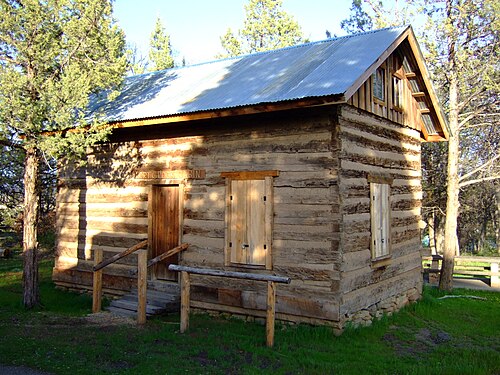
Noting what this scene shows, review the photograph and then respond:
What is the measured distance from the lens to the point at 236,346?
8117mm

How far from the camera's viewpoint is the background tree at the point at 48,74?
999 centimetres

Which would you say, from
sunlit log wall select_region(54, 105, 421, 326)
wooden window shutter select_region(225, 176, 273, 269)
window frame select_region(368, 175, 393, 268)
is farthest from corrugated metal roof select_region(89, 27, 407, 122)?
window frame select_region(368, 175, 393, 268)

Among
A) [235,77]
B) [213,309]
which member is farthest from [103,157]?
[213,309]

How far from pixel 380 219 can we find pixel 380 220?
0.9 inches

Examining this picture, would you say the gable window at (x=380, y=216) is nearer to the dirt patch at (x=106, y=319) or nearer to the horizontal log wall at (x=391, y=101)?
the horizontal log wall at (x=391, y=101)

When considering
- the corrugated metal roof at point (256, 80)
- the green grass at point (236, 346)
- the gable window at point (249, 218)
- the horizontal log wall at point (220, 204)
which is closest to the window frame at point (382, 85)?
the corrugated metal roof at point (256, 80)

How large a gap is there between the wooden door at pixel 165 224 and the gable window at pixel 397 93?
18.8ft

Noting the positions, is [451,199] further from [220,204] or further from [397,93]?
[220,204]

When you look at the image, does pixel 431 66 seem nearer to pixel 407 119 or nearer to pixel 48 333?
pixel 407 119

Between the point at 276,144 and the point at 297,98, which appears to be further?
the point at 276,144

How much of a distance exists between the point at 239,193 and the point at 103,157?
4.54 meters

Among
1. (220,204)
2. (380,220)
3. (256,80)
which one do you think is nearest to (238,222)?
(220,204)

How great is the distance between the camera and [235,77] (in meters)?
12.4

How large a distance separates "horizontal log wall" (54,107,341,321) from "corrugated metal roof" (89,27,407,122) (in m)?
0.58
